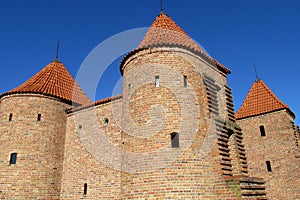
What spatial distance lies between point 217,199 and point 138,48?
231 inches

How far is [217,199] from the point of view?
7.87 metres

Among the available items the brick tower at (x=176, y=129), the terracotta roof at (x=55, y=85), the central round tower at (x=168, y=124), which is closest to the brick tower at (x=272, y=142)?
the brick tower at (x=176, y=129)

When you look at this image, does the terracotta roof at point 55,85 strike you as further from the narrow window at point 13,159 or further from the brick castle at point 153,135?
the narrow window at point 13,159

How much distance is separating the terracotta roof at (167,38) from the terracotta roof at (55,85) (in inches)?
216

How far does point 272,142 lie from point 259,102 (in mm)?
2812

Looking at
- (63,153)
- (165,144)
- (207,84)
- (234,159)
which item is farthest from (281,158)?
(63,153)

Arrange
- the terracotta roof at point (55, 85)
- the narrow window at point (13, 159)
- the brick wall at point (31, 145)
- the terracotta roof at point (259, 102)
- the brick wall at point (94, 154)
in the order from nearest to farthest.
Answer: the brick wall at point (94, 154)
the brick wall at point (31, 145)
the narrow window at point (13, 159)
the terracotta roof at point (55, 85)
the terracotta roof at point (259, 102)

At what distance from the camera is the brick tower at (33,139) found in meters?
12.2

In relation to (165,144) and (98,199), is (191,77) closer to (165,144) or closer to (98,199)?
(165,144)

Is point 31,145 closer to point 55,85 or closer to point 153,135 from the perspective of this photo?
point 55,85

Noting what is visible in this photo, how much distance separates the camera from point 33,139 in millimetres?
12977

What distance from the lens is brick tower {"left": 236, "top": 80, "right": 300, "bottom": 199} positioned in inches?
576

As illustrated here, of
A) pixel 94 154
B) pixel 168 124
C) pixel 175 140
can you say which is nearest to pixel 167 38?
pixel 168 124

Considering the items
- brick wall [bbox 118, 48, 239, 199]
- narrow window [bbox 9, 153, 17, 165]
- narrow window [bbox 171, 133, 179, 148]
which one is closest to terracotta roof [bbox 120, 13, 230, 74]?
brick wall [bbox 118, 48, 239, 199]
